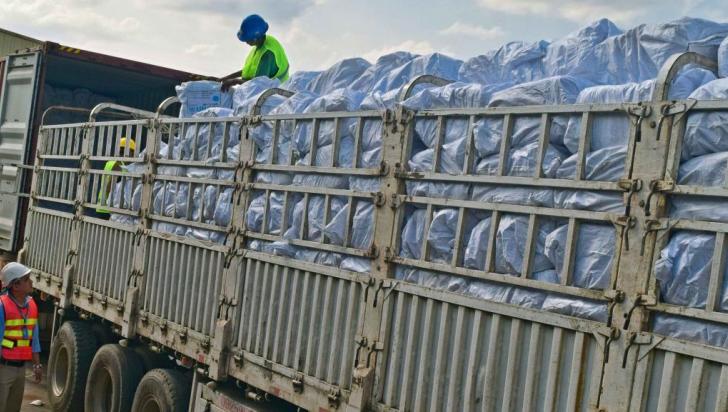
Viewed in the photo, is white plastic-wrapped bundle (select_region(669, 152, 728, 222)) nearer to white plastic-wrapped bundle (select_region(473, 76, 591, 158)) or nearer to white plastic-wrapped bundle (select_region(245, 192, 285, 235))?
white plastic-wrapped bundle (select_region(473, 76, 591, 158))

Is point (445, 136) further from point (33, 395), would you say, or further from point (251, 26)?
point (33, 395)

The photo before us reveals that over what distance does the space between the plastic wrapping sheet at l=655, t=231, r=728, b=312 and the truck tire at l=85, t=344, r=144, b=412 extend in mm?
4656

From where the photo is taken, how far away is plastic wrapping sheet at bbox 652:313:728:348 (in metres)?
2.85

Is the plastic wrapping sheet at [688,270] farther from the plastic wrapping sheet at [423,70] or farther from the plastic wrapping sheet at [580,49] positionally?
the plastic wrapping sheet at [423,70]

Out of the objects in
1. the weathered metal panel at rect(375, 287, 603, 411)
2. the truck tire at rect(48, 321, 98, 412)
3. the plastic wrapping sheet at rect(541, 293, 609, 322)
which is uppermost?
the plastic wrapping sheet at rect(541, 293, 609, 322)

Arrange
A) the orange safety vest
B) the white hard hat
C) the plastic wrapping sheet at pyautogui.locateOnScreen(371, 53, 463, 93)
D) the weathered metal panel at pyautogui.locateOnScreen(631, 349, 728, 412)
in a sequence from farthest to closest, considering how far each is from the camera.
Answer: the orange safety vest
the white hard hat
the plastic wrapping sheet at pyautogui.locateOnScreen(371, 53, 463, 93)
the weathered metal panel at pyautogui.locateOnScreen(631, 349, 728, 412)

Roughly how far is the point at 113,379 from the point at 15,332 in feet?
2.77

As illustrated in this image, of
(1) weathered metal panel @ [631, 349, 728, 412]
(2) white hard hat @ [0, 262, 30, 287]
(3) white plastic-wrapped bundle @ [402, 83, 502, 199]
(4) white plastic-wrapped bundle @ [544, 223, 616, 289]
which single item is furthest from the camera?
(2) white hard hat @ [0, 262, 30, 287]

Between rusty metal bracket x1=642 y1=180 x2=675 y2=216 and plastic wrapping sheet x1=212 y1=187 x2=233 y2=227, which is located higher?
rusty metal bracket x1=642 y1=180 x2=675 y2=216

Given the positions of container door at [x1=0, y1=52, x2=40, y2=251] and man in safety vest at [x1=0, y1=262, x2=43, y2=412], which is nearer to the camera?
man in safety vest at [x1=0, y1=262, x2=43, y2=412]

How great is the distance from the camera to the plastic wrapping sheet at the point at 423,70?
4816 mm

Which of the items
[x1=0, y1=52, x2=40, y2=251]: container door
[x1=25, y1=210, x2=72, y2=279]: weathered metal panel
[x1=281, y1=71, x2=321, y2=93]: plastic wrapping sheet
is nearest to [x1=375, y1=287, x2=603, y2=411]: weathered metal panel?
[x1=281, y1=71, x2=321, y2=93]: plastic wrapping sheet

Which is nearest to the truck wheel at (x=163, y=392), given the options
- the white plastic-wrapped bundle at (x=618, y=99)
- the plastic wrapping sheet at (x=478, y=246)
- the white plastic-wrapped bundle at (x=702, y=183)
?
the plastic wrapping sheet at (x=478, y=246)

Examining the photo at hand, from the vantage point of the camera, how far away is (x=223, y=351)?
534 cm
